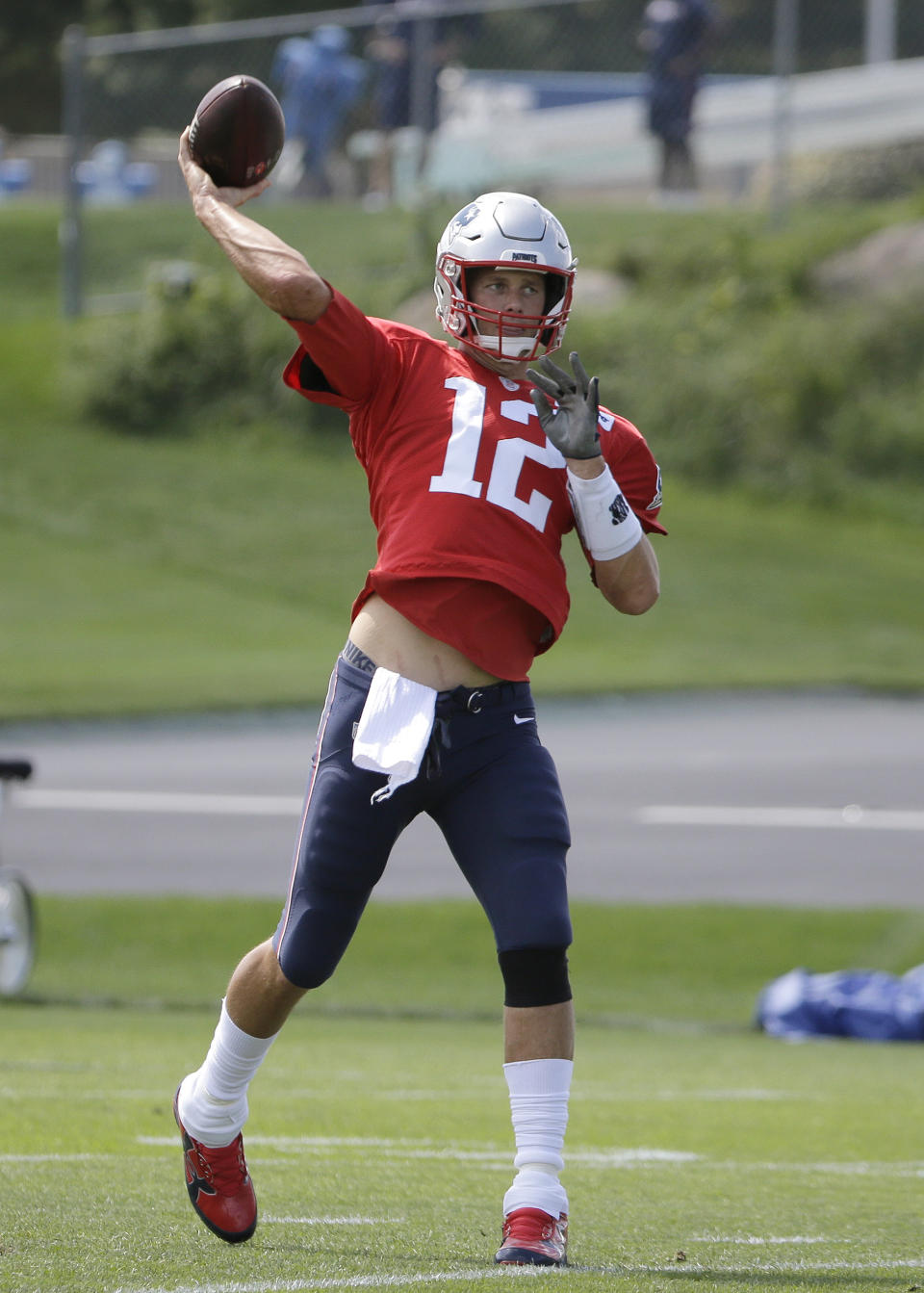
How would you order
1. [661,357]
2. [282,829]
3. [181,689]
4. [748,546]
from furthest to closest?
[661,357] < [748,546] < [181,689] < [282,829]

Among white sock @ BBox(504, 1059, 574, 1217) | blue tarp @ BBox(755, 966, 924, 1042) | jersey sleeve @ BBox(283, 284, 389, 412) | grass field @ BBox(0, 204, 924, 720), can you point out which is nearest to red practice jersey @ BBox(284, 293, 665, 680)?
jersey sleeve @ BBox(283, 284, 389, 412)

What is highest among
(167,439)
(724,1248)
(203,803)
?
(724,1248)

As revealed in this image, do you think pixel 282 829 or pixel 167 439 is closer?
pixel 282 829

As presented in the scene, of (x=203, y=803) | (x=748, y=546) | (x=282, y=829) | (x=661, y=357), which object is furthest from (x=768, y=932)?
(x=661, y=357)

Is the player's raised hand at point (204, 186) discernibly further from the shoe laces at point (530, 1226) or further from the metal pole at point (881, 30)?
the metal pole at point (881, 30)

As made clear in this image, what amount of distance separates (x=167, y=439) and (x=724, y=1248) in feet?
74.0

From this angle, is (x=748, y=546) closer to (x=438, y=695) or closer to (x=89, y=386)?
(x=89, y=386)

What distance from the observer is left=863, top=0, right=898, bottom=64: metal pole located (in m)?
25.7

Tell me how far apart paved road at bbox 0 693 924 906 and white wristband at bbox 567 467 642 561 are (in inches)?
335

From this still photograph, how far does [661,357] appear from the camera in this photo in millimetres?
25062

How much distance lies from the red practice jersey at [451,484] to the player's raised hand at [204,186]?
469 millimetres

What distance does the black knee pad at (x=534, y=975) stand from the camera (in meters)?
4.07

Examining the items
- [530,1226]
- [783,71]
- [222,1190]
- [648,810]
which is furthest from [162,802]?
[783,71]

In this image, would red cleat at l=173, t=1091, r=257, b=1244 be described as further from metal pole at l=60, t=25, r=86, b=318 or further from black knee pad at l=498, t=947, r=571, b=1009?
metal pole at l=60, t=25, r=86, b=318
